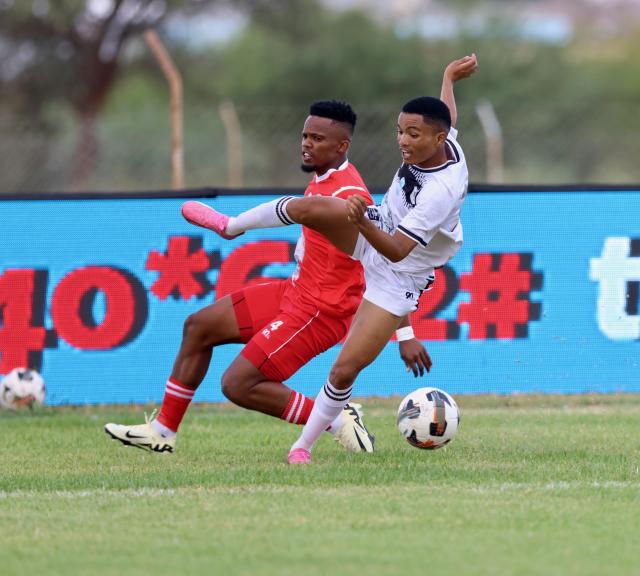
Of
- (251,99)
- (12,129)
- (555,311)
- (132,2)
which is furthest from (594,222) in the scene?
(251,99)

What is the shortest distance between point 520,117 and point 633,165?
118 inches

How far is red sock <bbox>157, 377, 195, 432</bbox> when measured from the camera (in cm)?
868

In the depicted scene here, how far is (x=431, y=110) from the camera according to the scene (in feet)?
25.8

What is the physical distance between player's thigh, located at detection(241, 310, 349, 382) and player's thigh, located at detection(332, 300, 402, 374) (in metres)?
0.45

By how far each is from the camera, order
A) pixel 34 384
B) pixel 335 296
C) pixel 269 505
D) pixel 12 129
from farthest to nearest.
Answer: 1. pixel 12 129
2. pixel 34 384
3. pixel 335 296
4. pixel 269 505

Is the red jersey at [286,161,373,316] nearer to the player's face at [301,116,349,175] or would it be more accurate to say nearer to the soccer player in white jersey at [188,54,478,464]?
the player's face at [301,116,349,175]

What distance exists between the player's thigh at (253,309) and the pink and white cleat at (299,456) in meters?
0.78

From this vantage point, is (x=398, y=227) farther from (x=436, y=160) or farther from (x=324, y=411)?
(x=324, y=411)

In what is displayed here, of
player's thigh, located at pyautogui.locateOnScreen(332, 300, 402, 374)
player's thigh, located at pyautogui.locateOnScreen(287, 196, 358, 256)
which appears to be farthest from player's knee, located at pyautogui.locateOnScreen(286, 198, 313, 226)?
player's thigh, located at pyautogui.locateOnScreen(332, 300, 402, 374)

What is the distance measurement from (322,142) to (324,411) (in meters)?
1.58

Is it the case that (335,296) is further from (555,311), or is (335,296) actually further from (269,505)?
(555,311)

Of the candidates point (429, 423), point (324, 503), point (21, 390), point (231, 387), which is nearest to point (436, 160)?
point (429, 423)

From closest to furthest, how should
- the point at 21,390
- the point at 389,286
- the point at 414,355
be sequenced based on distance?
the point at 389,286 < the point at 414,355 < the point at 21,390

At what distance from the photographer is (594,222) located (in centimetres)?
1143
